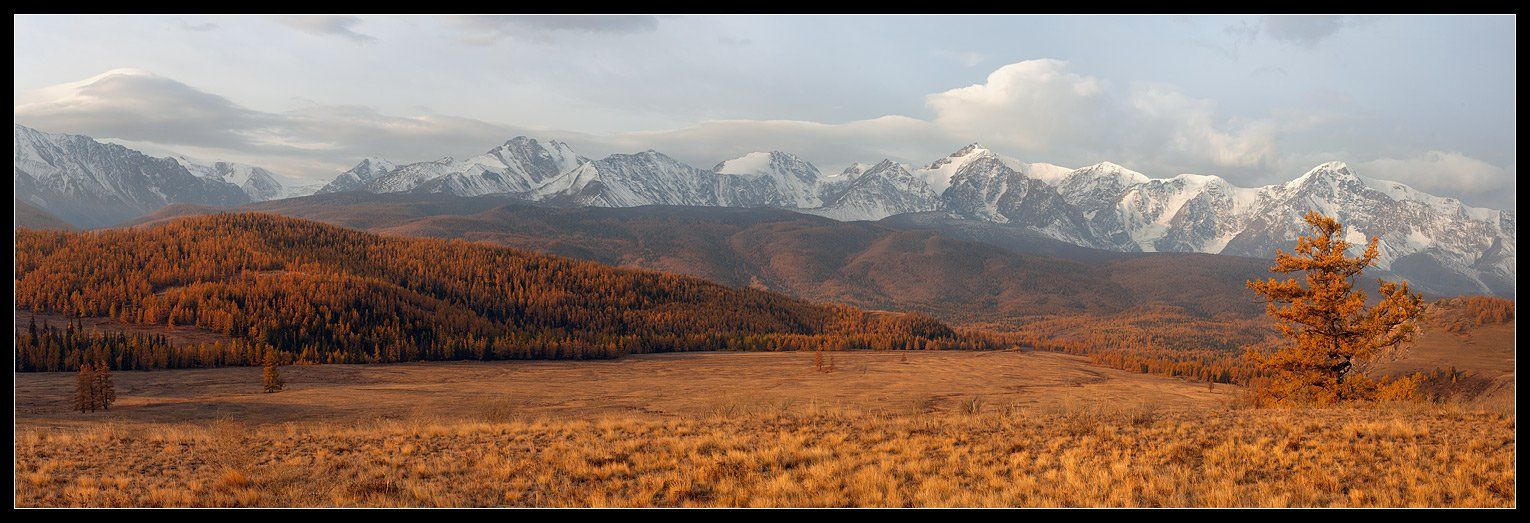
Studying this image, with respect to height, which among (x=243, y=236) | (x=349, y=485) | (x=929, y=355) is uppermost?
(x=243, y=236)

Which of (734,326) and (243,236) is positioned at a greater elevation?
(243,236)

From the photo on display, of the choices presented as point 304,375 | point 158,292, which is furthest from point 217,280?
point 304,375

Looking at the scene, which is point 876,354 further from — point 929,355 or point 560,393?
point 560,393

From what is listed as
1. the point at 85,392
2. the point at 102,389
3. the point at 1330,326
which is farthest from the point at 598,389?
the point at 1330,326

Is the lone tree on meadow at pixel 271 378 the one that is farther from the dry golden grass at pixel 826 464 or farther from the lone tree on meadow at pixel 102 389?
the dry golden grass at pixel 826 464

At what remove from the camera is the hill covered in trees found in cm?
9088

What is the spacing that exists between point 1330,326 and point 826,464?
34.3 meters

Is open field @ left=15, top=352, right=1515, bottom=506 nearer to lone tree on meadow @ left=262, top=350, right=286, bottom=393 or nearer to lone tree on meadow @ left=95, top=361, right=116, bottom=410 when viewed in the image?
lone tree on meadow @ left=95, top=361, right=116, bottom=410

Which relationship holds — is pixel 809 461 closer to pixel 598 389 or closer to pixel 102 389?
pixel 102 389

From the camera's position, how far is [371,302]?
359 feet

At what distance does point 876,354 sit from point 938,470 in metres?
110

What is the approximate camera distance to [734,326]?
15375 cm

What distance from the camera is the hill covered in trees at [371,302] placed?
3578 inches

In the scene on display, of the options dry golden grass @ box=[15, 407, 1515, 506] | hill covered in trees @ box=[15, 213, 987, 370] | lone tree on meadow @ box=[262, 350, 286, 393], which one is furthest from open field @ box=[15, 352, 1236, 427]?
dry golden grass @ box=[15, 407, 1515, 506]
